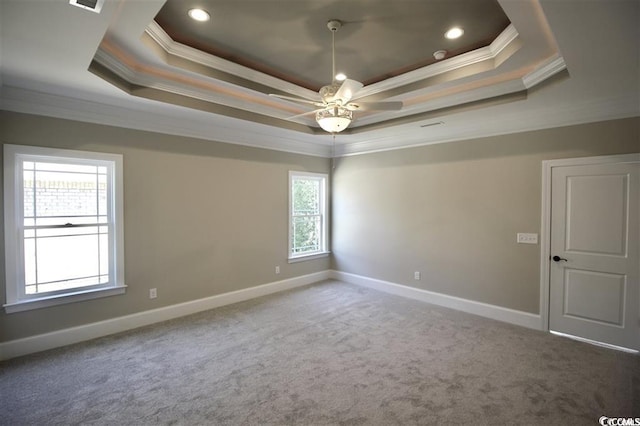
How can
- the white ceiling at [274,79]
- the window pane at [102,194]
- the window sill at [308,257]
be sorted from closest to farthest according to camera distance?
1. the white ceiling at [274,79]
2. the window pane at [102,194]
3. the window sill at [308,257]

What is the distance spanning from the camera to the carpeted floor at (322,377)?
233 cm

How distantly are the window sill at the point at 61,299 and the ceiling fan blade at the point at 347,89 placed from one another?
10.9 feet

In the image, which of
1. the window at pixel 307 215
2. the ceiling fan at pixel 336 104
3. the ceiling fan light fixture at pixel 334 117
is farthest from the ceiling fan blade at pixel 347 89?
the window at pixel 307 215

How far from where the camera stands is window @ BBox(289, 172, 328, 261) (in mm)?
5715

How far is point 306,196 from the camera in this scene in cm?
604

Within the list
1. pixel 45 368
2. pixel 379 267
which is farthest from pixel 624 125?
pixel 45 368

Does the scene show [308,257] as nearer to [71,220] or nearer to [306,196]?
[306,196]

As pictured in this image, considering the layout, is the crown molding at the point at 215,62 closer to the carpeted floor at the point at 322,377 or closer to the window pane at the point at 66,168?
the window pane at the point at 66,168

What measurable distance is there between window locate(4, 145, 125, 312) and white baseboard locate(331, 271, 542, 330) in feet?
12.4

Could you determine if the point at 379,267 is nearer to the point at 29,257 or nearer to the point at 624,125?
the point at 624,125

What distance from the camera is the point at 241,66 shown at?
10.9 feet

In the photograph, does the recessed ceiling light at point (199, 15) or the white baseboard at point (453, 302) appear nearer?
the recessed ceiling light at point (199, 15)

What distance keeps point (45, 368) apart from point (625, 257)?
5.91 m

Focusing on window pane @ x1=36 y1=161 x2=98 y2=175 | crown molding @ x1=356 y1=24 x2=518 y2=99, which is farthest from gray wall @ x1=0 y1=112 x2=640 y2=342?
crown molding @ x1=356 y1=24 x2=518 y2=99
